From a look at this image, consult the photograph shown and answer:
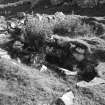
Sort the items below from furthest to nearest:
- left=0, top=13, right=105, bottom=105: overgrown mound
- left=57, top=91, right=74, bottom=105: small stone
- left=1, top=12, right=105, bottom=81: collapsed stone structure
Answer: left=1, top=12, right=105, bottom=81: collapsed stone structure
left=0, top=13, right=105, bottom=105: overgrown mound
left=57, top=91, right=74, bottom=105: small stone

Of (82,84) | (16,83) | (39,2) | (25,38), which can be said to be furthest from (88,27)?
(39,2)

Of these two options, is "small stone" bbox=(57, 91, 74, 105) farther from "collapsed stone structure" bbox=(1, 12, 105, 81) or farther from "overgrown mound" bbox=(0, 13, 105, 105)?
"collapsed stone structure" bbox=(1, 12, 105, 81)

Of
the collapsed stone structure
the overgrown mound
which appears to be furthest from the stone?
the collapsed stone structure

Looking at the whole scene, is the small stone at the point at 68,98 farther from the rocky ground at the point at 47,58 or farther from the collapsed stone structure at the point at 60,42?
the collapsed stone structure at the point at 60,42

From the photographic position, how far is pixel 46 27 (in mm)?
7359

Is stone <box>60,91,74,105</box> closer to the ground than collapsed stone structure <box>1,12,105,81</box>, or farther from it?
closer to the ground

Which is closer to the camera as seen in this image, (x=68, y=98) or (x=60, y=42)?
(x=68, y=98)

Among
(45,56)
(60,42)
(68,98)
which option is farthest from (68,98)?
(60,42)

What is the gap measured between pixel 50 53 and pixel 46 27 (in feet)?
3.54

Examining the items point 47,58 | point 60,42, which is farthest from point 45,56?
point 60,42

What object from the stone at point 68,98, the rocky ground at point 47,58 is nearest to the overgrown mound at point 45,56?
the rocky ground at point 47,58

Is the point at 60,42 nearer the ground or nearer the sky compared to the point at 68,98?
nearer the sky

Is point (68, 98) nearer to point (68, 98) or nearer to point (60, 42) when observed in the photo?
point (68, 98)

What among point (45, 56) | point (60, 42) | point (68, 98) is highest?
point (60, 42)
